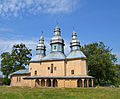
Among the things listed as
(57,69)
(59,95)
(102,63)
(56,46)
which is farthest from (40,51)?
(59,95)

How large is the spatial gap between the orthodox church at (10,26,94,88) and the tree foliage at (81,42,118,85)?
6.05m

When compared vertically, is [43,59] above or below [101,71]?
above

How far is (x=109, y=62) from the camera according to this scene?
116ft

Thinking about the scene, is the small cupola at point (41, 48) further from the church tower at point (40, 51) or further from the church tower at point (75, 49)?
the church tower at point (75, 49)

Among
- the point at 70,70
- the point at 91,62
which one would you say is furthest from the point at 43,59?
the point at 91,62

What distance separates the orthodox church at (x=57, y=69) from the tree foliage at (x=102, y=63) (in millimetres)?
6047

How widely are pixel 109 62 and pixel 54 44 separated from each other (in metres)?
15.0

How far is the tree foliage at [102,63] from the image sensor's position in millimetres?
35438

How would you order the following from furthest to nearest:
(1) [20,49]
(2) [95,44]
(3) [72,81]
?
(1) [20,49] < (2) [95,44] < (3) [72,81]

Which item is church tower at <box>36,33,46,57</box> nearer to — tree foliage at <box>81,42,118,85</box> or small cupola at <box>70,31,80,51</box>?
small cupola at <box>70,31,80,51</box>

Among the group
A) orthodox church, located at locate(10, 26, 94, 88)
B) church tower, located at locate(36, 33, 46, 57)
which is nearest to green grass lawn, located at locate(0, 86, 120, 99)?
orthodox church, located at locate(10, 26, 94, 88)

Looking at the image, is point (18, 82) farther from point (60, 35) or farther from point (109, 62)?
point (109, 62)

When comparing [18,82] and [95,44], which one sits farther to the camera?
[95,44]

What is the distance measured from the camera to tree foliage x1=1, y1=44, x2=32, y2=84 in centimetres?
4403
